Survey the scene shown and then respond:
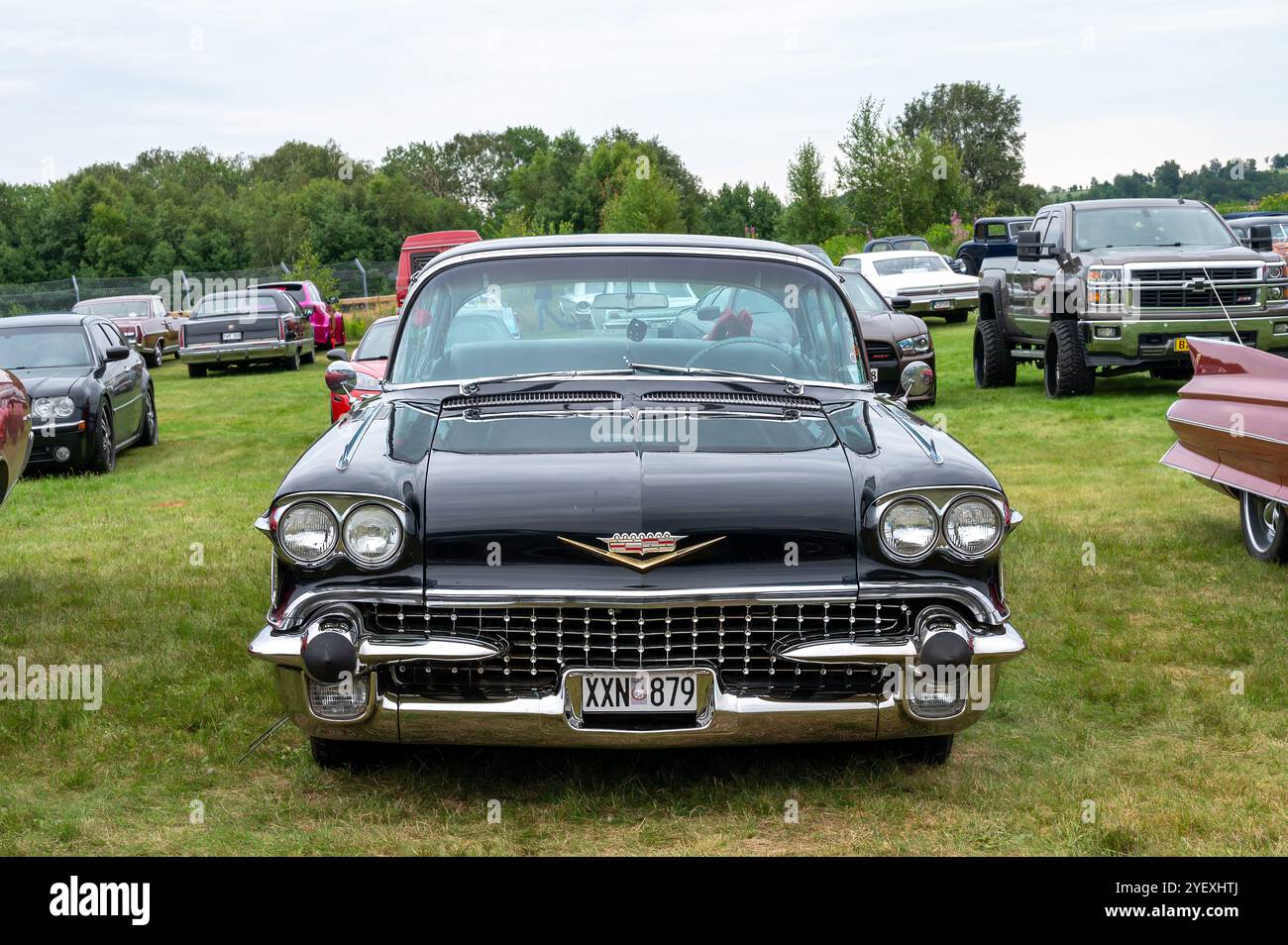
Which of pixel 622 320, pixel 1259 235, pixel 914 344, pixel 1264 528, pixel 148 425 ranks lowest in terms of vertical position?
pixel 1264 528

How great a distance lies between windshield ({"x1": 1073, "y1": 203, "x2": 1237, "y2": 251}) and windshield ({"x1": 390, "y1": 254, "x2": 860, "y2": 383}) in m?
10.8

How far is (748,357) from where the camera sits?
5.44 metres

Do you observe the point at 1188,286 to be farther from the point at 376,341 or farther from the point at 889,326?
the point at 376,341

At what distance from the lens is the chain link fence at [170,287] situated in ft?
128

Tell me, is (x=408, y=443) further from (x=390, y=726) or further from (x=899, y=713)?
(x=899, y=713)

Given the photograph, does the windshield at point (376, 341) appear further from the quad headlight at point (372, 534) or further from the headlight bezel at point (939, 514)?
the headlight bezel at point (939, 514)

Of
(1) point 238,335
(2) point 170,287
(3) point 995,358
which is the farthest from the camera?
(2) point 170,287

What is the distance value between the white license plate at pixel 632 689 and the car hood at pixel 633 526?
239 mm

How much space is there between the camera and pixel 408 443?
4516 mm

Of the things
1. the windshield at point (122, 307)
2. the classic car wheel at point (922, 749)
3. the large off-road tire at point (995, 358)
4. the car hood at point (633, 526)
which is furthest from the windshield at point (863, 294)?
the windshield at point (122, 307)

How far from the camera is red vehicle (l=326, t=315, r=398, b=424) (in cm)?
623

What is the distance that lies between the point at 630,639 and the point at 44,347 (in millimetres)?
11383

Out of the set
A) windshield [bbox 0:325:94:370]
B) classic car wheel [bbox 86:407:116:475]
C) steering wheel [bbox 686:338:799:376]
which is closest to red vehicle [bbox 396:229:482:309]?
windshield [bbox 0:325:94:370]

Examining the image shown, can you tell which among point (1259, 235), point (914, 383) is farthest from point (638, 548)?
point (1259, 235)
